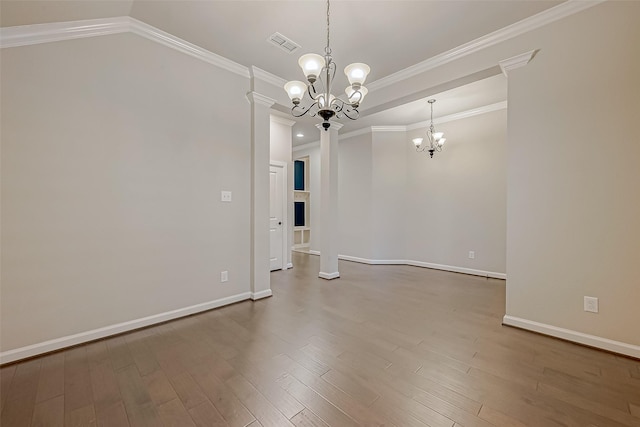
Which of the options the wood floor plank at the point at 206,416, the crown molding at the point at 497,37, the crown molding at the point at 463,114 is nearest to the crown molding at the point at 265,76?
the crown molding at the point at 497,37

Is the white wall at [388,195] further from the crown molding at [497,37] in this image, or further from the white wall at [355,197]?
the crown molding at [497,37]

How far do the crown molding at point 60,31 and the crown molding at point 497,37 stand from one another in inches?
118

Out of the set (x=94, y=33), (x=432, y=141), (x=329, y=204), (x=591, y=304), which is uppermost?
(x=94, y=33)

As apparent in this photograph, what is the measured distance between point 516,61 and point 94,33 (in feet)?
12.9

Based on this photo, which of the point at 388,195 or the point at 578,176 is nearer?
the point at 578,176

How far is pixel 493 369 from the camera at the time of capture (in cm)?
198

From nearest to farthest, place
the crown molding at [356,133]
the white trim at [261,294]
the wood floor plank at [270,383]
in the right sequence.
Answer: the wood floor plank at [270,383], the white trim at [261,294], the crown molding at [356,133]

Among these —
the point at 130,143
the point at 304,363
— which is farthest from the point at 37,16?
the point at 304,363

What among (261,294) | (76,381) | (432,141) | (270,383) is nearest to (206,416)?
(270,383)

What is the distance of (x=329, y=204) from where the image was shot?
4598 millimetres

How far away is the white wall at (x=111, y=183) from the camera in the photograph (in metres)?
2.09

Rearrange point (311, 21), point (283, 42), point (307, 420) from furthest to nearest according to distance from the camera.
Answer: point (283, 42) < point (311, 21) < point (307, 420)

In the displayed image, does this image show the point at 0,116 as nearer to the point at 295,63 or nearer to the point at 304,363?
the point at 295,63

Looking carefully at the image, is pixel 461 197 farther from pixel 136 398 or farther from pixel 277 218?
pixel 136 398
